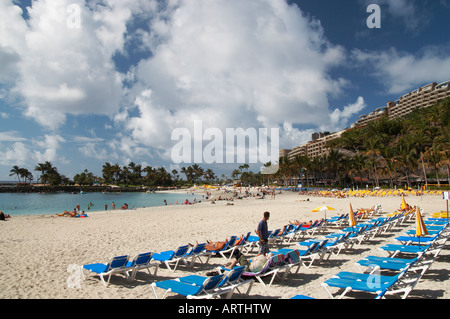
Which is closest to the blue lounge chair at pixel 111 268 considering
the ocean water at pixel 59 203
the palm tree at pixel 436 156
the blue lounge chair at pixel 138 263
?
the blue lounge chair at pixel 138 263

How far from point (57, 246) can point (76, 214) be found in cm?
1501

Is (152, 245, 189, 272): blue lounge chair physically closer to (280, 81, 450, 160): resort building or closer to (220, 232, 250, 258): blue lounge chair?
(220, 232, 250, 258): blue lounge chair

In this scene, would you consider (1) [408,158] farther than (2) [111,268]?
Yes

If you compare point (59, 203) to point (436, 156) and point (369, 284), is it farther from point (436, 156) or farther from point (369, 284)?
point (436, 156)

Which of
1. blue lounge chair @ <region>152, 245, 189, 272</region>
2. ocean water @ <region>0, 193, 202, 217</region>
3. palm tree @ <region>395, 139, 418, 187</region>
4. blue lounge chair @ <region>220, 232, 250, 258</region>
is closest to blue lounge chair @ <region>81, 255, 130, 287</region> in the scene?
blue lounge chair @ <region>152, 245, 189, 272</region>

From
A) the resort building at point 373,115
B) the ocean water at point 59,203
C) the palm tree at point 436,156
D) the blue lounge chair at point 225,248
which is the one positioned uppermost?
the resort building at point 373,115

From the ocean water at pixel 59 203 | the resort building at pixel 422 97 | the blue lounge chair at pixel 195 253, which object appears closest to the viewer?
the blue lounge chair at pixel 195 253

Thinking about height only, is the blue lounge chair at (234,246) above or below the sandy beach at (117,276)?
above

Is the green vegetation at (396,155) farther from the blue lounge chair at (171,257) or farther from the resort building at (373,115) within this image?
the blue lounge chair at (171,257)

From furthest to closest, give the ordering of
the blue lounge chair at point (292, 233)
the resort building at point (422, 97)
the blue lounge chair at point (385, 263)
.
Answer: the resort building at point (422, 97) < the blue lounge chair at point (292, 233) < the blue lounge chair at point (385, 263)

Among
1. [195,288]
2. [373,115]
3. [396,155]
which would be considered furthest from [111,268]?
[373,115]

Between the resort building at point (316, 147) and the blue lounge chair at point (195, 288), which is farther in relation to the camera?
the resort building at point (316, 147)
